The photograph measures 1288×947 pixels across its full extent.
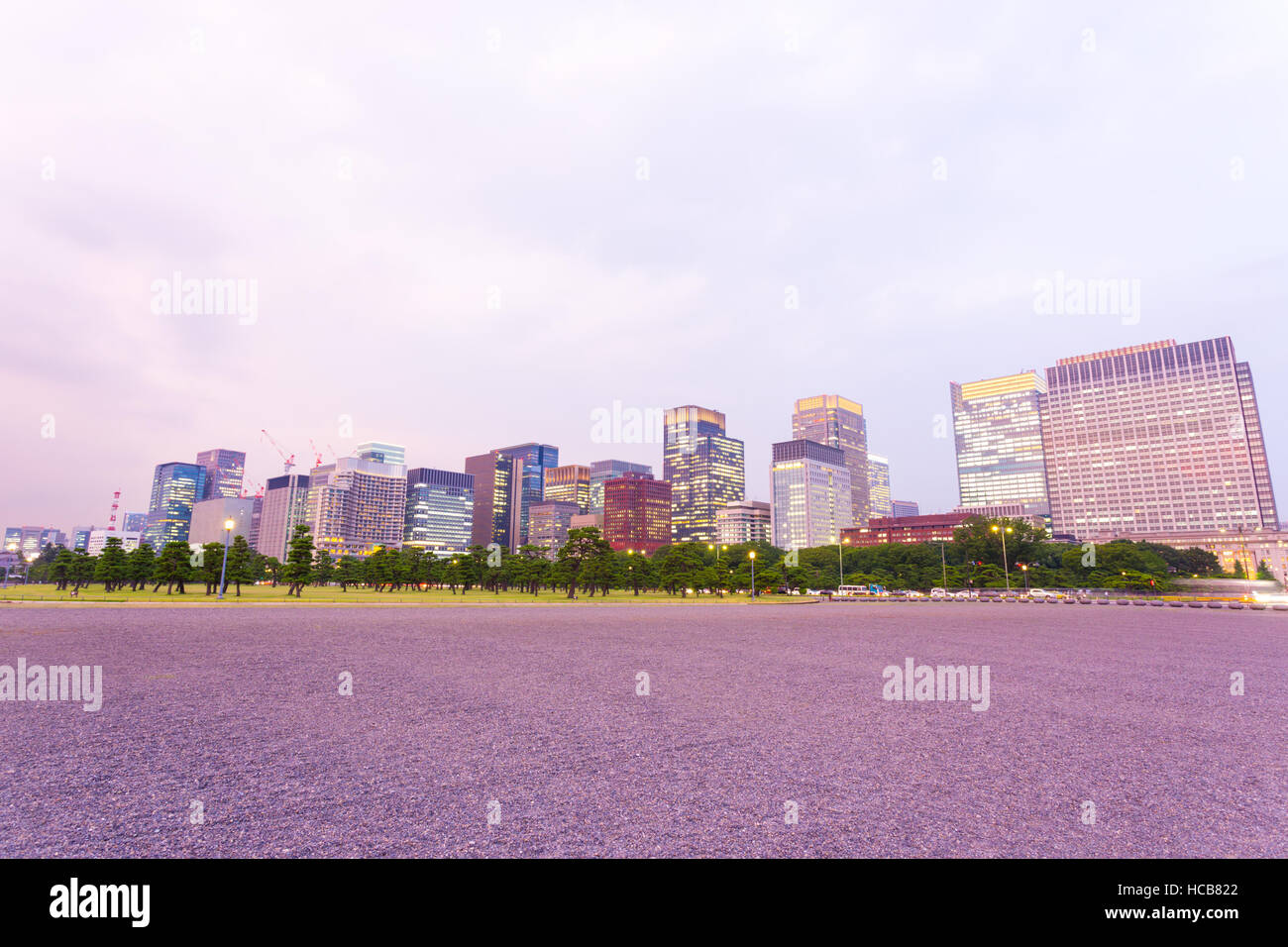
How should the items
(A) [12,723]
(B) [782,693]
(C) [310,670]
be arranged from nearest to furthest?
(A) [12,723] < (B) [782,693] < (C) [310,670]

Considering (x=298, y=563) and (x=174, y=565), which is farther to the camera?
(x=298, y=563)

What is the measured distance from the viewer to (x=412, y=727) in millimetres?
9422

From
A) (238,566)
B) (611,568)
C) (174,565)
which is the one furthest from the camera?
(611,568)

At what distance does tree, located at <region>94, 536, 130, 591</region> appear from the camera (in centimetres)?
6569

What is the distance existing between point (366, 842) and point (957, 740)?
314 inches

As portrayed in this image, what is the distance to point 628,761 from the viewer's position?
305 inches

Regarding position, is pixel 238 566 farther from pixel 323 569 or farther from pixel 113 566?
pixel 323 569

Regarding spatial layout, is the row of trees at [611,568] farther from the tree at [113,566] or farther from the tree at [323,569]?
the tree at [323,569]

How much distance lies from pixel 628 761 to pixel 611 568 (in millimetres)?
71872

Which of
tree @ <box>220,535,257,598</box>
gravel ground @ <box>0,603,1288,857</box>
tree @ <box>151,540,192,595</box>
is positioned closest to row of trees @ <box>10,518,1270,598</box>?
tree @ <box>151,540,192,595</box>

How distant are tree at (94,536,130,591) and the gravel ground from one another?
6264 cm

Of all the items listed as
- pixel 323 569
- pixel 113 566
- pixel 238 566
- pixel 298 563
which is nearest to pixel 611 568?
pixel 298 563
